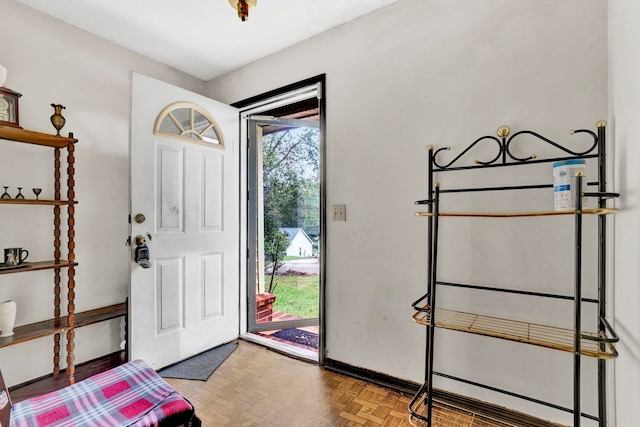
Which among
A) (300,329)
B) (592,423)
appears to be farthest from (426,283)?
(300,329)

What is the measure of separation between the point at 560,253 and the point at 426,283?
0.66 m

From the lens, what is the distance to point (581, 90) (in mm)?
1424

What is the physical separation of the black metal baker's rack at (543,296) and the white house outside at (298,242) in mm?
1364

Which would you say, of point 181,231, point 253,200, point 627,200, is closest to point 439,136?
point 627,200

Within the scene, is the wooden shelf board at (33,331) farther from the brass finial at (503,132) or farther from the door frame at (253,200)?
the brass finial at (503,132)

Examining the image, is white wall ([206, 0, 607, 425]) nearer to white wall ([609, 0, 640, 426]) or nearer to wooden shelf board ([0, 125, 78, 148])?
white wall ([609, 0, 640, 426])

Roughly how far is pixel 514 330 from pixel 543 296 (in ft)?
0.69

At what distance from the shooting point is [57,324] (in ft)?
6.31

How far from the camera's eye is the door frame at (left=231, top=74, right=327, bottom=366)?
2.21 meters

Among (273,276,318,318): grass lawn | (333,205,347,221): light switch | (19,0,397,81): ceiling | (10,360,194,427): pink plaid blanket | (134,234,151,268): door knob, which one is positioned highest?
(19,0,397,81): ceiling

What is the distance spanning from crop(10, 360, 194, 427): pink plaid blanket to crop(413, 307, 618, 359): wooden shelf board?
111cm

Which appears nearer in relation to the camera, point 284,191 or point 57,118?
point 57,118

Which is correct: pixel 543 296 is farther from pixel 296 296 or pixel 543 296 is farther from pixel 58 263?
pixel 58 263

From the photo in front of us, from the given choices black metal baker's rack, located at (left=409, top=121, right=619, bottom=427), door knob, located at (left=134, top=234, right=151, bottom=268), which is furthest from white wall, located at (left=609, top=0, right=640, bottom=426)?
door knob, located at (left=134, top=234, right=151, bottom=268)
